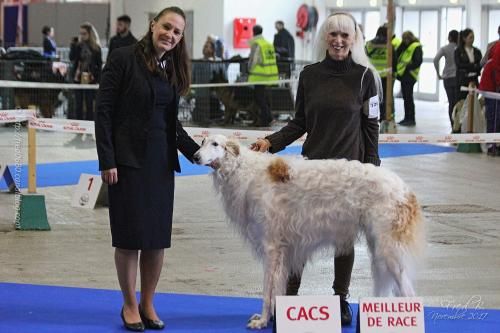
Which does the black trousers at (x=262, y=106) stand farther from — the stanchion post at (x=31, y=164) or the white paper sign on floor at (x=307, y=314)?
the white paper sign on floor at (x=307, y=314)

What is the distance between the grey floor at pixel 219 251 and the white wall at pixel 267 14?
44.2ft

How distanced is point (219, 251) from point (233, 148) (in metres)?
2.49

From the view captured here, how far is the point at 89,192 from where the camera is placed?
920 centimetres

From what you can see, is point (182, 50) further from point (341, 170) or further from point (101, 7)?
point (101, 7)

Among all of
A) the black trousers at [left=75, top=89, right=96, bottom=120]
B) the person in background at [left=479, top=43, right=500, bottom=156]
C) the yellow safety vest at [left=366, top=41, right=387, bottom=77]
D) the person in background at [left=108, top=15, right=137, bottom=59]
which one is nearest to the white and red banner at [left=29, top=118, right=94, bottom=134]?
the person in background at [left=479, top=43, right=500, bottom=156]

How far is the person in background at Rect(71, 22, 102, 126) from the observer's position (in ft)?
53.4

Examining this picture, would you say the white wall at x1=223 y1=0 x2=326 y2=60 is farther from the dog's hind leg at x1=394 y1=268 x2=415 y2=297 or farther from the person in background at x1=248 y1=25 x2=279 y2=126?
the dog's hind leg at x1=394 y1=268 x2=415 y2=297

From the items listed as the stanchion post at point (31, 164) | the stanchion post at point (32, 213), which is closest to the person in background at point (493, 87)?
the stanchion post at point (31, 164)

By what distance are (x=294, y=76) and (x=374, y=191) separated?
44.7 ft

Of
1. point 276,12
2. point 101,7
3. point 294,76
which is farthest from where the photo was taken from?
point 101,7

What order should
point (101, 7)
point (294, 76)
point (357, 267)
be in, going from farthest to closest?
point (101, 7) → point (294, 76) → point (357, 267)

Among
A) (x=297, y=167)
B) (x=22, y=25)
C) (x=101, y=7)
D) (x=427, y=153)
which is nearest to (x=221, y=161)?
(x=297, y=167)

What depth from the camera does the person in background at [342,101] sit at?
5.07 meters

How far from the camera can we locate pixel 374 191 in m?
4.91
